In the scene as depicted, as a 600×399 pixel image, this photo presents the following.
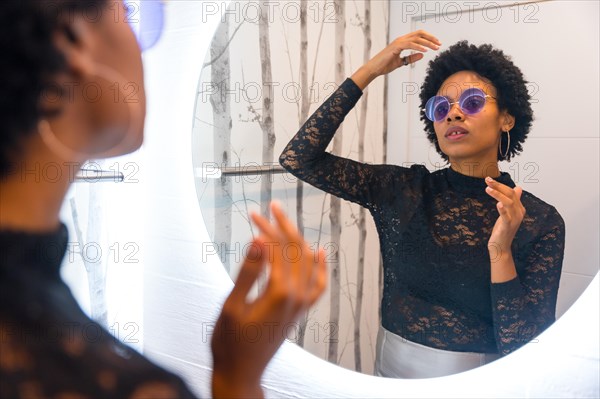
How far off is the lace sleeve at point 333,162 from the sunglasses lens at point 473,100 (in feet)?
0.43

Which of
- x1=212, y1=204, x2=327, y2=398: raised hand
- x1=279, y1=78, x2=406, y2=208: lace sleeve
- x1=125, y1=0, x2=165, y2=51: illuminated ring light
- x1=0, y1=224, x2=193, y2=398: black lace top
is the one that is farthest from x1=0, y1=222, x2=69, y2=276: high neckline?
x1=125, y1=0, x2=165, y2=51: illuminated ring light

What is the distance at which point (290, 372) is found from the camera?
0.81 m

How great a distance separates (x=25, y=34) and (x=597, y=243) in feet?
1.96

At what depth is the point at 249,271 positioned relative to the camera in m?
0.36

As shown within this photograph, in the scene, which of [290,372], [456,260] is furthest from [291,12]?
[290,372]

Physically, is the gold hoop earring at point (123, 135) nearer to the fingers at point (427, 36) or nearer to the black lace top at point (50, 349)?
the black lace top at point (50, 349)

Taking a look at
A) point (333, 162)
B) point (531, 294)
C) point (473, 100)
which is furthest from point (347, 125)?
point (531, 294)

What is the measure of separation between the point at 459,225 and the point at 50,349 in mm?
478

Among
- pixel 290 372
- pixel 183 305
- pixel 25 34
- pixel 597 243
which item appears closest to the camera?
Answer: pixel 25 34

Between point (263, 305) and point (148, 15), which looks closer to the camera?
point (263, 305)

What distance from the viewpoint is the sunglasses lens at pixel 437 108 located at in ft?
2.10

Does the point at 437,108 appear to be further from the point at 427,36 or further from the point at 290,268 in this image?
the point at 290,268

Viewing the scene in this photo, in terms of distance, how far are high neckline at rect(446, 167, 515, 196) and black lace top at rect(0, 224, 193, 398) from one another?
43 cm

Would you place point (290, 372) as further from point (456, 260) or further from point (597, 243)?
point (597, 243)
